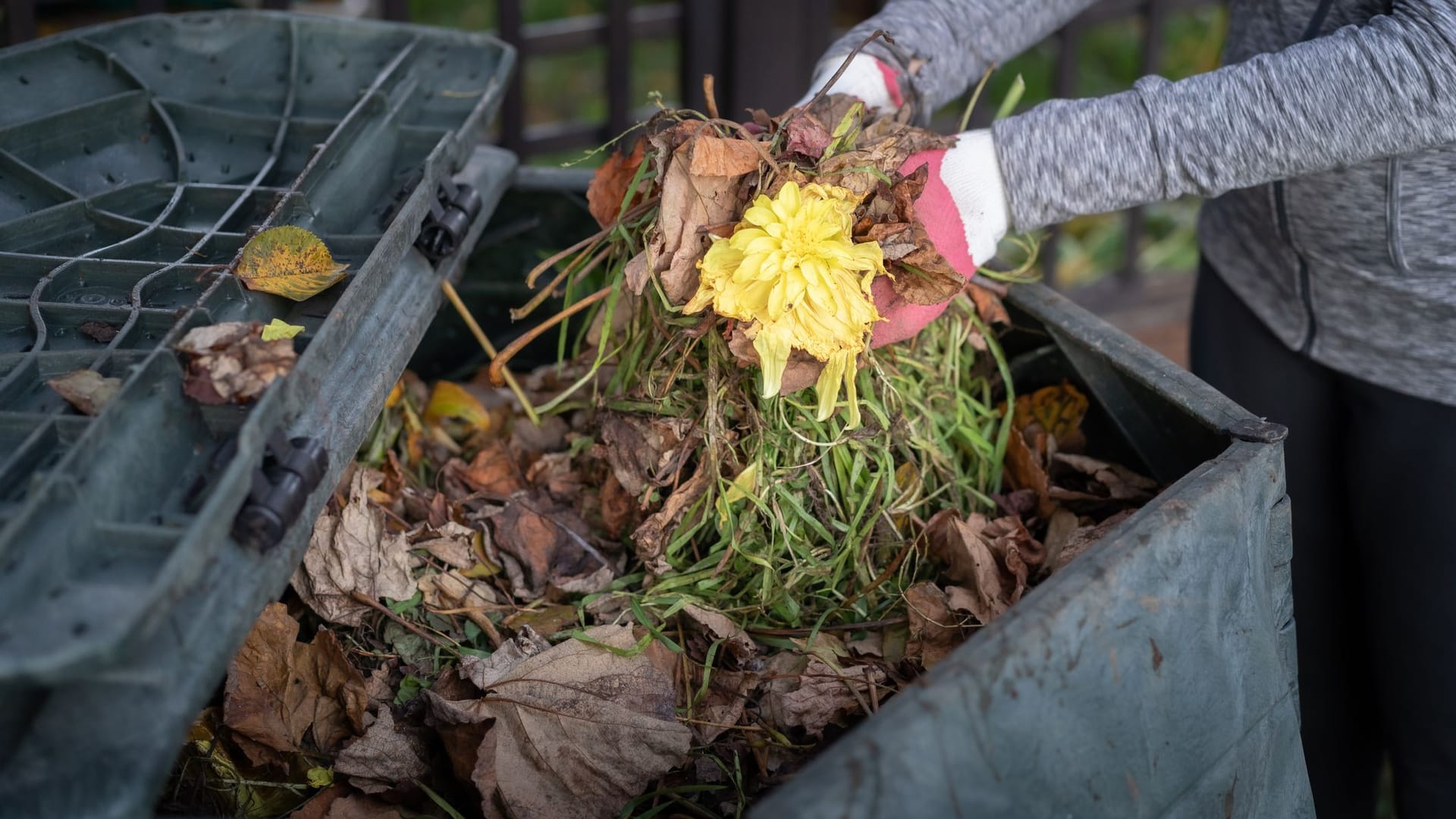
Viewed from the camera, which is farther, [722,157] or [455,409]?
[455,409]

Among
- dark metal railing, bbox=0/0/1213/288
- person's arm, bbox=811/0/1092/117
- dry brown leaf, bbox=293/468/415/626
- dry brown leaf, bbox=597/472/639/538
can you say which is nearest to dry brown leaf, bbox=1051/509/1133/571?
dry brown leaf, bbox=597/472/639/538

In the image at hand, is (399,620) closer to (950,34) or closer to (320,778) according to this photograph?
(320,778)

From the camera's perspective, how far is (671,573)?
123cm

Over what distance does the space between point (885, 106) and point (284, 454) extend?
0.83 meters

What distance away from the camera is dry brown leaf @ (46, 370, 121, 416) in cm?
91

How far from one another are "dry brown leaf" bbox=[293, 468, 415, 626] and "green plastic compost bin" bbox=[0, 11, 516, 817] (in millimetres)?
209

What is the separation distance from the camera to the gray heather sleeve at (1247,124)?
1055mm

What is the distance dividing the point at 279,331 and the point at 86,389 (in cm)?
15

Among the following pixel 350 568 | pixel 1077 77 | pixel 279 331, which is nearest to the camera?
pixel 279 331

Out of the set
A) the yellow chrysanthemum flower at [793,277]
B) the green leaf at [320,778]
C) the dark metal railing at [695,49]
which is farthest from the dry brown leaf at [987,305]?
the dark metal railing at [695,49]

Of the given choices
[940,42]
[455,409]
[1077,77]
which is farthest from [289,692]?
[1077,77]

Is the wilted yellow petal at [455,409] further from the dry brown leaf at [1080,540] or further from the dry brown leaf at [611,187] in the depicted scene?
the dry brown leaf at [1080,540]

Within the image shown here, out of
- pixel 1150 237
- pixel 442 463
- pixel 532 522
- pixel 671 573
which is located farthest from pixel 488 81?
pixel 1150 237

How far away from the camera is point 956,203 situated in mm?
1185
